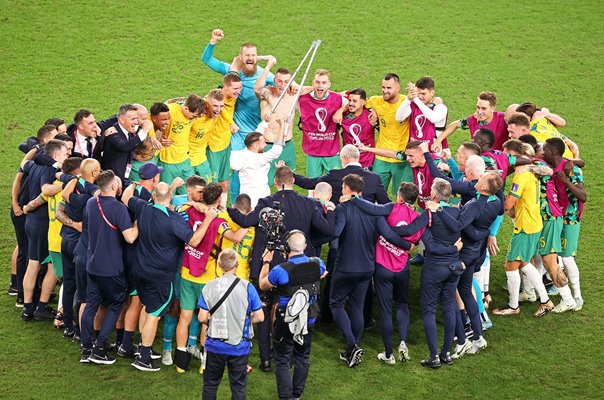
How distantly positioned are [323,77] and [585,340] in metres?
4.76

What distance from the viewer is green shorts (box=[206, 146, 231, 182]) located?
43.4 ft

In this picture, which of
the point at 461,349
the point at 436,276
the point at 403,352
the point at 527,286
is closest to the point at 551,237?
the point at 527,286

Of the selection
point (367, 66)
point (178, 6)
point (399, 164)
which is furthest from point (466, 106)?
point (178, 6)

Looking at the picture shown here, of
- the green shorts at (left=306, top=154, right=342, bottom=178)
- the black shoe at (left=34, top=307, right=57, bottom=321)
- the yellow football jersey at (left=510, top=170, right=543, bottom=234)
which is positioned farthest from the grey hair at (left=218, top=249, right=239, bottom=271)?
the green shorts at (left=306, top=154, right=342, bottom=178)

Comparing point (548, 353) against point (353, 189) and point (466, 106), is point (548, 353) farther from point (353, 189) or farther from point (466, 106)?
point (466, 106)

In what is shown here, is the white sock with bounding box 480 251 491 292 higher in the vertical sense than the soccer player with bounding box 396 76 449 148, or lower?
lower

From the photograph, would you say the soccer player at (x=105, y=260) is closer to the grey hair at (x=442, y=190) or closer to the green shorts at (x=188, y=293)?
the green shorts at (x=188, y=293)

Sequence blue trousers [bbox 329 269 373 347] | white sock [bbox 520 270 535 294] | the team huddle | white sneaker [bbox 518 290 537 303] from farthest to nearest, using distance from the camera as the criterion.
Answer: white sneaker [bbox 518 290 537 303] → white sock [bbox 520 270 535 294] → blue trousers [bbox 329 269 373 347] → the team huddle

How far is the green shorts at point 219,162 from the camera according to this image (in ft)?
43.4

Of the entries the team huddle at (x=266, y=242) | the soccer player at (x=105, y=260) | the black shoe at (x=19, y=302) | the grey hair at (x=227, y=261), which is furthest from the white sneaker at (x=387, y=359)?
the black shoe at (x=19, y=302)

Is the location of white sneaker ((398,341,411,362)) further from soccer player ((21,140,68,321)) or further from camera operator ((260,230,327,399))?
soccer player ((21,140,68,321))

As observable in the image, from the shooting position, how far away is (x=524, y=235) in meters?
11.4

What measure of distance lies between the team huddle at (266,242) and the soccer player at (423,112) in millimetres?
34

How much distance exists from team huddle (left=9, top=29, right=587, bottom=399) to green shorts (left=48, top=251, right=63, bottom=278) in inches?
0.6
